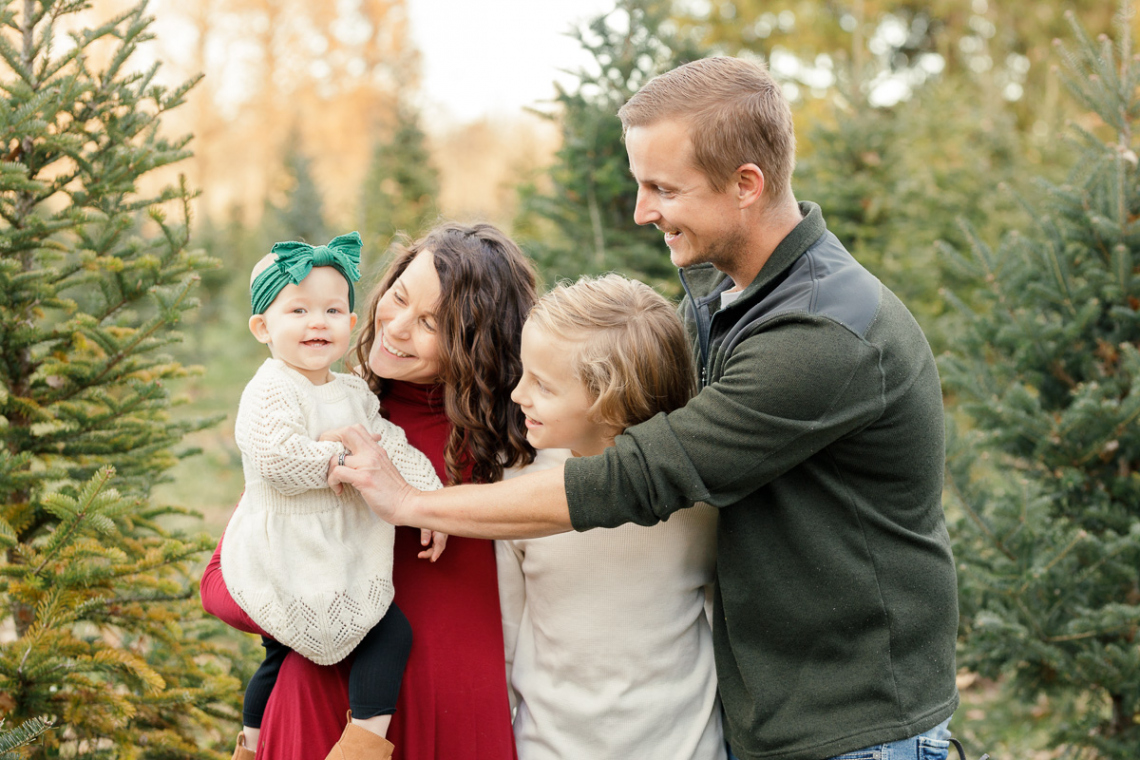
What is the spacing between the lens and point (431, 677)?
7.17 feet

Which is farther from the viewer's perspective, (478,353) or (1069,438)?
(1069,438)

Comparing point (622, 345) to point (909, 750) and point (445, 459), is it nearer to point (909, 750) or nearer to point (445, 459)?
point (445, 459)

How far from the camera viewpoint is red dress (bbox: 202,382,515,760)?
210 centimetres

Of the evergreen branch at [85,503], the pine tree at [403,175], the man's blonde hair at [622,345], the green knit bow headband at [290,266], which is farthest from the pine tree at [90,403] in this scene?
the pine tree at [403,175]

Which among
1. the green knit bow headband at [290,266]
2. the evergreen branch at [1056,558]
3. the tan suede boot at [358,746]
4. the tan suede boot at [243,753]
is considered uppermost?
the green knit bow headband at [290,266]

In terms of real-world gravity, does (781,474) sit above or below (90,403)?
below

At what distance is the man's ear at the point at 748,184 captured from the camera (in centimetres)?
210

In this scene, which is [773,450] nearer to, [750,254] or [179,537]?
[750,254]

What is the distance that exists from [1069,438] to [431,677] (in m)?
2.84

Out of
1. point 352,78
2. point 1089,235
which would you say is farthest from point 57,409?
point 352,78

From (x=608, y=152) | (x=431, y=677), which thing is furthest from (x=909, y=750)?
(x=608, y=152)

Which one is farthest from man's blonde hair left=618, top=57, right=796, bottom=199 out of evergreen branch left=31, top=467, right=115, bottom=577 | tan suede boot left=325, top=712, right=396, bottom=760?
evergreen branch left=31, top=467, right=115, bottom=577

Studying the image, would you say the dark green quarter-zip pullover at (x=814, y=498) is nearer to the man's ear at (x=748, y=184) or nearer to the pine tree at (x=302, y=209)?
the man's ear at (x=748, y=184)

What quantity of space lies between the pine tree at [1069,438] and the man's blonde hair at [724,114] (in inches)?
82.5
